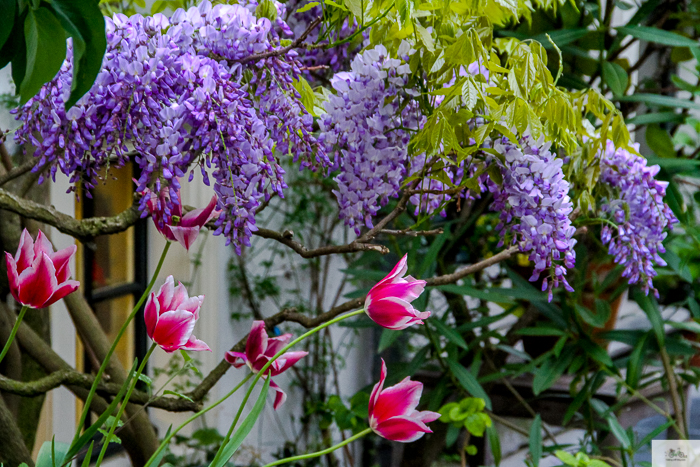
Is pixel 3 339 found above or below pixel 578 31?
below

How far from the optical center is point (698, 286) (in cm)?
145

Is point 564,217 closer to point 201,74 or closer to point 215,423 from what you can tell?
point 201,74

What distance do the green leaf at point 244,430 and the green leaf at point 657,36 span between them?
114 cm

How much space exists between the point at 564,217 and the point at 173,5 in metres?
0.59

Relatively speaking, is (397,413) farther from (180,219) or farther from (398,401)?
(180,219)

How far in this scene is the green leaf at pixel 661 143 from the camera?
146 cm

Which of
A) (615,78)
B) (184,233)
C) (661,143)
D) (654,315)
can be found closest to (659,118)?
(661,143)

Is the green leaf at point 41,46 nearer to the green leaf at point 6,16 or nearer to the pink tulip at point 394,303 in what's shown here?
the green leaf at point 6,16

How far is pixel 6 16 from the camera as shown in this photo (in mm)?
418

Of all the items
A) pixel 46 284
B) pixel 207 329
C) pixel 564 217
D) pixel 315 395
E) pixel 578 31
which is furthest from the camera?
pixel 315 395

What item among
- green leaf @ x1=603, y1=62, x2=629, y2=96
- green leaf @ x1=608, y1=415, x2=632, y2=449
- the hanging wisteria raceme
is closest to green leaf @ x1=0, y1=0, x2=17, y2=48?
the hanging wisteria raceme

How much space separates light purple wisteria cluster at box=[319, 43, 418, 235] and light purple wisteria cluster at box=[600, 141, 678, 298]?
11.7 inches

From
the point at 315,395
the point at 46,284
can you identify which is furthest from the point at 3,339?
the point at 315,395

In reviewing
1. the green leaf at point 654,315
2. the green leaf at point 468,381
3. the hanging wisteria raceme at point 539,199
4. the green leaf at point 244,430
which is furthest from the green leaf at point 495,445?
the green leaf at point 244,430
